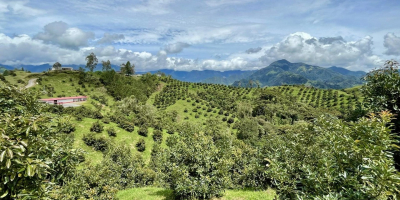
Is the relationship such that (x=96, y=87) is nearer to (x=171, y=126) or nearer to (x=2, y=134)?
(x=171, y=126)

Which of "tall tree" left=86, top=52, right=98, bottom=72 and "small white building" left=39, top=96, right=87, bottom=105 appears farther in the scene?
"tall tree" left=86, top=52, right=98, bottom=72

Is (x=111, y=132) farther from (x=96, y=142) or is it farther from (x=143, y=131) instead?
Answer: (x=143, y=131)

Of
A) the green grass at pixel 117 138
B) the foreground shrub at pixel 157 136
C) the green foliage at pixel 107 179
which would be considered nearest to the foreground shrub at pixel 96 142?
the green grass at pixel 117 138

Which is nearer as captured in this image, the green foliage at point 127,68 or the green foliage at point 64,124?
the green foliage at point 64,124

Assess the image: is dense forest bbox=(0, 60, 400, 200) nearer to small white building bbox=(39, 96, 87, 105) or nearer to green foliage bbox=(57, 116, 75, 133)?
green foliage bbox=(57, 116, 75, 133)

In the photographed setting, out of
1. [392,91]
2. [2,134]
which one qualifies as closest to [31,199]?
[2,134]

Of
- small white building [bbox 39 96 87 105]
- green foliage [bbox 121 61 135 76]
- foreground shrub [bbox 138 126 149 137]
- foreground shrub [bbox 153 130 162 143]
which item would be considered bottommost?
foreground shrub [bbox 153 130 162 143]

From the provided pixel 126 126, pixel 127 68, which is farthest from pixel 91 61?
pixel 126 126

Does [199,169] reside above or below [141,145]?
above

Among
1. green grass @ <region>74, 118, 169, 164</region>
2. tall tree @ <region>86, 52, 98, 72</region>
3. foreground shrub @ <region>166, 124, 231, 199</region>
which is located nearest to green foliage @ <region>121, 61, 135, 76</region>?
tall tree @ <region>86, 52, 98, 72</region>

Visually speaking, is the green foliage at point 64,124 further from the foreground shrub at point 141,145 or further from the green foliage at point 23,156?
the foreground shrub at point 141,145

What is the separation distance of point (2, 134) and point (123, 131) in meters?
67.4

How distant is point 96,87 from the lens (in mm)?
131125

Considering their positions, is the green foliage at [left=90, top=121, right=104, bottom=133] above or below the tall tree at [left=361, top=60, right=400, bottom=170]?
below
